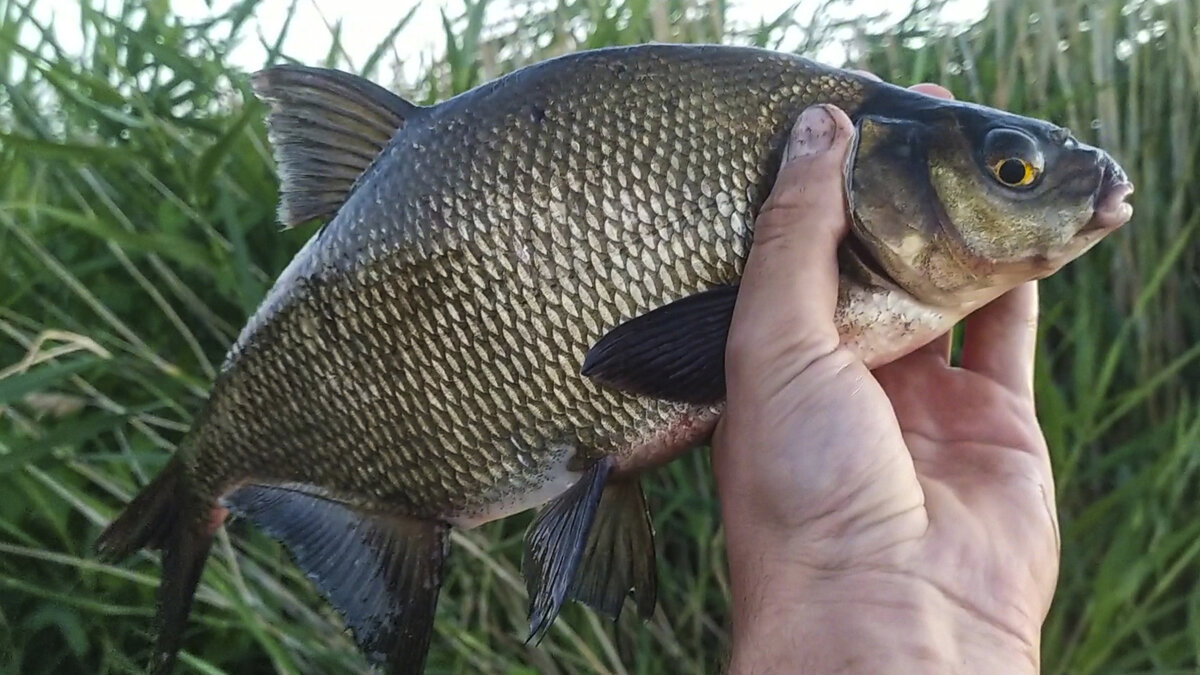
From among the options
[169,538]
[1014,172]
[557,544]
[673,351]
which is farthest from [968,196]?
[169,538]

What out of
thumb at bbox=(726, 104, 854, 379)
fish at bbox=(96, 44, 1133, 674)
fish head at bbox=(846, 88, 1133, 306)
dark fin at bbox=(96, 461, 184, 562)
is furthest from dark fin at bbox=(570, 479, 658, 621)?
dark fin at bbox=(96, 461, 184, 562)

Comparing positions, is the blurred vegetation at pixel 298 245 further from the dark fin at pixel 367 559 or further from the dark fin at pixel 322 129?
the dark fin at pixel 322 129

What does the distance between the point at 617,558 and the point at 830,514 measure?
1.12 ft

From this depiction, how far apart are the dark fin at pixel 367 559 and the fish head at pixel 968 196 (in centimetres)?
75

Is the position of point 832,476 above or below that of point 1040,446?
above

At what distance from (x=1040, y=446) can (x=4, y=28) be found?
7.33ft

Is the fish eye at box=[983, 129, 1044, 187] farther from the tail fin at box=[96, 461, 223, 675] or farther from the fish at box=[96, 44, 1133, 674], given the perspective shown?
the tail fin at box=[96, 461, 223, 675]

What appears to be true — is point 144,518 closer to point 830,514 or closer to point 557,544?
point 557,544

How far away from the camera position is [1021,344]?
1.42 m

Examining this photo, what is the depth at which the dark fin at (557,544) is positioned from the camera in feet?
3.75

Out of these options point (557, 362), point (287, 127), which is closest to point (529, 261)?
point (557, 362)

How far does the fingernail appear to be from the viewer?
3.51 ft

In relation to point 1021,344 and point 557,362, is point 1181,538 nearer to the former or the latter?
point 1021,344

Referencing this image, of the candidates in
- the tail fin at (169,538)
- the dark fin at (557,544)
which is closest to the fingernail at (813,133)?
the dark fin at (557,544)
